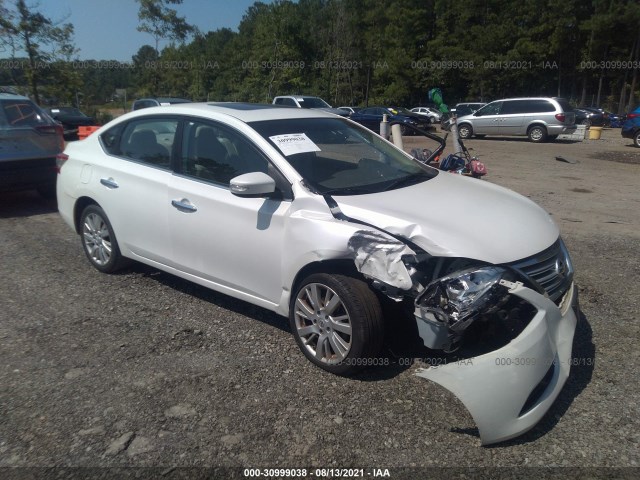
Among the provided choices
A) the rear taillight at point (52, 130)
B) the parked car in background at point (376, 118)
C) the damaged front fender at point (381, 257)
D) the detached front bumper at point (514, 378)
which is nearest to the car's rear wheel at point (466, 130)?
the parked car in background at point (376, 118)

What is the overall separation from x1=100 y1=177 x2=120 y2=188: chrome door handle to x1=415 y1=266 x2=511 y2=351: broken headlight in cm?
307

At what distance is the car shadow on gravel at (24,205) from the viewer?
8.00 m

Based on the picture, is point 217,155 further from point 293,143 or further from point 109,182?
point 109,182

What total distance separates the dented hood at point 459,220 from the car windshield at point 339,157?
22 centimetres

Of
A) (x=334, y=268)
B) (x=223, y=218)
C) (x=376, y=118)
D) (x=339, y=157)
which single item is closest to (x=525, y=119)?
(x=376, y=118)

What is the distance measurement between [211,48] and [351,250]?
8102 cm

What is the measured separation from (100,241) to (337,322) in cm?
287

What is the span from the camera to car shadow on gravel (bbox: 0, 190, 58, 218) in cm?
800

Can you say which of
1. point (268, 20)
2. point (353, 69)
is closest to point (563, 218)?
point (268, 20)

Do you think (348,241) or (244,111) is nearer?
(348,241)

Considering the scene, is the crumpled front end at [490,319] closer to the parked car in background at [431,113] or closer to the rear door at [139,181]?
the rear door at [139,181]

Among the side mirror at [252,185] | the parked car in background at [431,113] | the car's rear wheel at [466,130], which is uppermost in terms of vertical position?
the side mirror at [252,185]

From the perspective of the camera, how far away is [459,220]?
3355 millimetres

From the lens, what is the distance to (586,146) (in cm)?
2003
